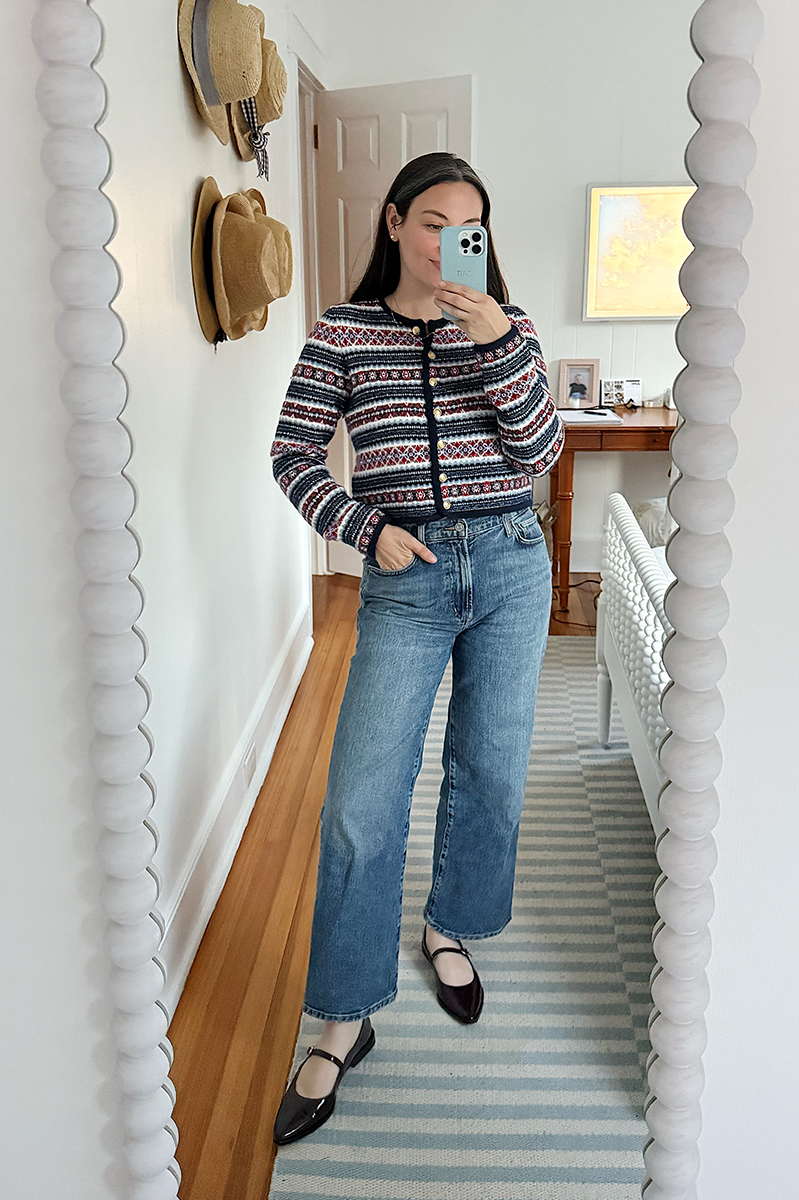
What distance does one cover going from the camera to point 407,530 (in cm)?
111

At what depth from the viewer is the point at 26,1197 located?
78 cm

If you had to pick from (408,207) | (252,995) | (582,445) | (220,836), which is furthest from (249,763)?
(582,445)

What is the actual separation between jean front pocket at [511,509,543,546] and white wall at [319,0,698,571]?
2080 mm

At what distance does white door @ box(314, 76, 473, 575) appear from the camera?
2928 mm

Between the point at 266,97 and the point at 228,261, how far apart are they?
13.9 inches

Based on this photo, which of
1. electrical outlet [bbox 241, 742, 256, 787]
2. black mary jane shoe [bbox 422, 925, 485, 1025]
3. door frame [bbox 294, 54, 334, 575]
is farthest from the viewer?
door frame [bbox 294, 54, 334, 575]

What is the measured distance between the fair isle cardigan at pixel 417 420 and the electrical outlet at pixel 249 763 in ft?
2.84

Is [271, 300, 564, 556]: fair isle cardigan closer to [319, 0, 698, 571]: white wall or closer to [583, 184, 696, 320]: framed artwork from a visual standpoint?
[319, 0, 698, 571]: white wall

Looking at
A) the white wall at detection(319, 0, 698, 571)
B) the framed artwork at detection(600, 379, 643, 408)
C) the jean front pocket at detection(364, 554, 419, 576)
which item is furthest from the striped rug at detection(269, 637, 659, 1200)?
the framed artwork at detection(600, 379, 643, 408)

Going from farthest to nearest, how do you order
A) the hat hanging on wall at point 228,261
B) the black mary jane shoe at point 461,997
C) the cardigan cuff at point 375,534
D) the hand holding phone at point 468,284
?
the hat hanging on wall at point 228,261 < the black mary jane shoe at point 461,997 < the cardigan cuff at point 375,534 < the hand holding phone at point 468,284

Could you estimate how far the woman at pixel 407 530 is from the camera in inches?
41.8

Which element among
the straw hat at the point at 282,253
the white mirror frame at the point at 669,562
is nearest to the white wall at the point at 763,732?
the white mirror frame at the point at 669,562

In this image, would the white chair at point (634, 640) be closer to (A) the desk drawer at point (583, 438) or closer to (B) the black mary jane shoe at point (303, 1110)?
(B) the black mary jane shoe at point (303, 1110)

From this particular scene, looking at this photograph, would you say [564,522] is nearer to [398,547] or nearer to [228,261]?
[228,261]
